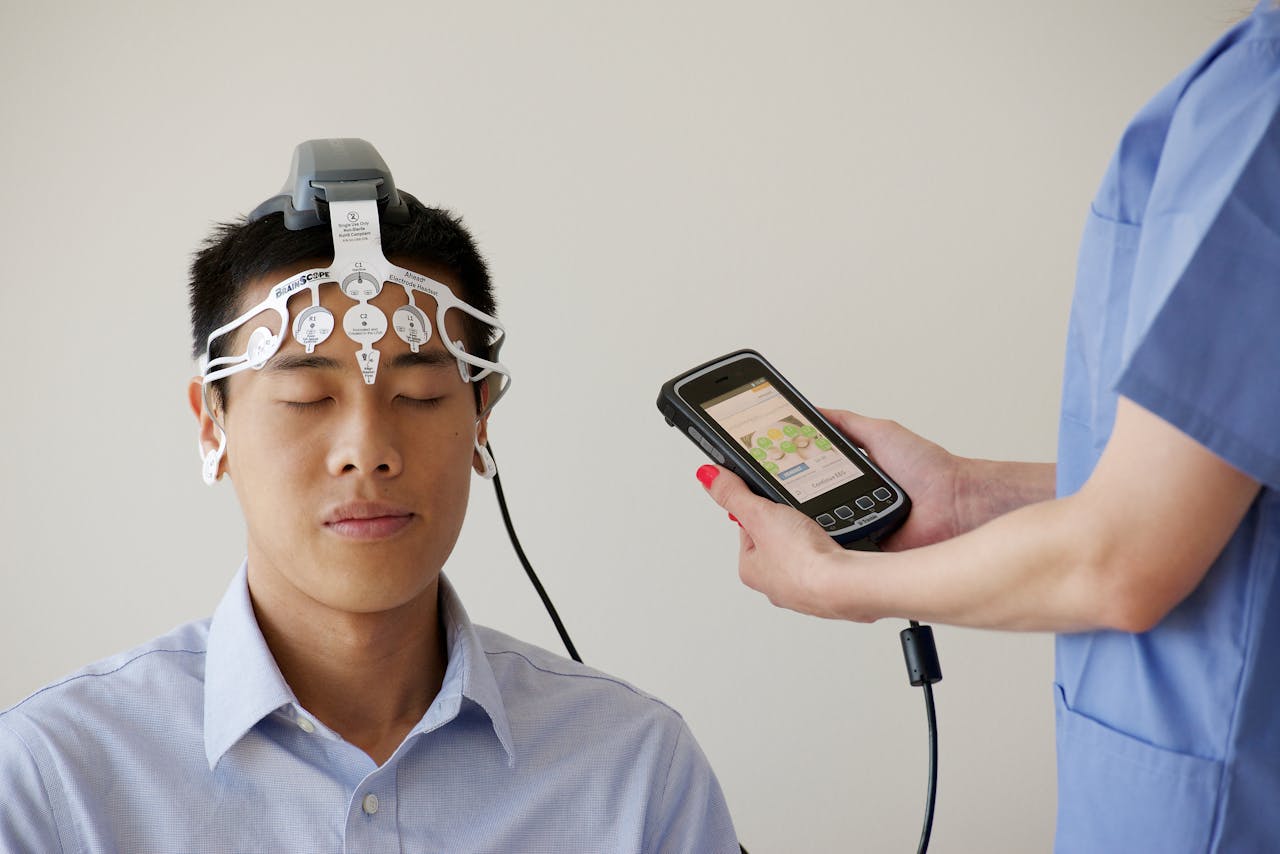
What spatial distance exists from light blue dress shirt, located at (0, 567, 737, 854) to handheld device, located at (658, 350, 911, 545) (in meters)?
0.31

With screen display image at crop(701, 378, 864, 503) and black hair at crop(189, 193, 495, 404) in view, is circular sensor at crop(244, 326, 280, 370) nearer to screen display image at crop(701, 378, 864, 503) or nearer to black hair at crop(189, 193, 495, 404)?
black hair at crop(189, 193, 495, 404)

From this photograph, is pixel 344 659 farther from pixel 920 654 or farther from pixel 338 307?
pixel 920 654

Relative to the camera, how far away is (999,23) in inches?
72.3

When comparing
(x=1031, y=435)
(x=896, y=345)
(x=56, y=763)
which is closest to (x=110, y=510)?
(x=56, y=763)

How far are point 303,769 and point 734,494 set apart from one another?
453 mm

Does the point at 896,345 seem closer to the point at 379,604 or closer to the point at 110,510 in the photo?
the point at 379,604

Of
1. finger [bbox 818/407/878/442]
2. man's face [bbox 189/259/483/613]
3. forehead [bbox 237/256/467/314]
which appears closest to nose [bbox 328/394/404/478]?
man's face [bbox 189/259/483/613]

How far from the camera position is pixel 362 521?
116 centimetres

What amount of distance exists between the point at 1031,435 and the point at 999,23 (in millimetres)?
582

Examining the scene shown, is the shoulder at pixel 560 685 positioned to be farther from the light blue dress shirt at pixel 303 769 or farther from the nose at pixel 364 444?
the nose at pixel 364 444

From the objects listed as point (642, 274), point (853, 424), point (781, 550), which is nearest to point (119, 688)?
point (781, 550)

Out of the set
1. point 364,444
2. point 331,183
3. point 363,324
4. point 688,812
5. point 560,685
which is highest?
point 331,183

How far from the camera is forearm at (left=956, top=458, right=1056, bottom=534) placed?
1.21 m

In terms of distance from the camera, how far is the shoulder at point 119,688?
113 centimetres
